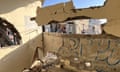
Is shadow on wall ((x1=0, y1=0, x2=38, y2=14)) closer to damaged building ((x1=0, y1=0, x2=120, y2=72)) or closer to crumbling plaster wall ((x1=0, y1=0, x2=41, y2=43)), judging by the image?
crumbling plaster wall ((x1=0, y1=0, x2=41, y2=43))

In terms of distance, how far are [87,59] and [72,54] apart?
138 mm

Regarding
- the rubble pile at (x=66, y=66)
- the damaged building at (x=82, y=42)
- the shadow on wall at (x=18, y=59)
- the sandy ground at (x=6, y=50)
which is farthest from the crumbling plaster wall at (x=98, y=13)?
the sandy ground at (x=6, y=50)

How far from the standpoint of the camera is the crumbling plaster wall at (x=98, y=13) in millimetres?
743

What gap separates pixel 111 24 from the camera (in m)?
0.76

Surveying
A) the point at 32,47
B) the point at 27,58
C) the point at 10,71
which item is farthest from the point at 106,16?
the point at 10,71

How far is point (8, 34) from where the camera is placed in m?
2.00

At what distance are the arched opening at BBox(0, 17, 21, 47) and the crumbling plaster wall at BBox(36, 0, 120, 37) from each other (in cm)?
101

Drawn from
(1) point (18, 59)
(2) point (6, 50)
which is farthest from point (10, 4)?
(1) point (18, 59)

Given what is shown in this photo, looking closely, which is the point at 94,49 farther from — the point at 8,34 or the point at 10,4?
the point at 10,4

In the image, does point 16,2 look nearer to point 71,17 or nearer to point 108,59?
point 71,17

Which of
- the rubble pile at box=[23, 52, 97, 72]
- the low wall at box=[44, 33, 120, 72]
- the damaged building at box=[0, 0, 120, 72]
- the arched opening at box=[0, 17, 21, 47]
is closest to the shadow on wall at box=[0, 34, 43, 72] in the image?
the arched opening at box=[0, 17, 21, 47]

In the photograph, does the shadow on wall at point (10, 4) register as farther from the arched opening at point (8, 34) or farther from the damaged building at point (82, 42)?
the damaged building at point (82, 42)

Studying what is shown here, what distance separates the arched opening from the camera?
1942 mm

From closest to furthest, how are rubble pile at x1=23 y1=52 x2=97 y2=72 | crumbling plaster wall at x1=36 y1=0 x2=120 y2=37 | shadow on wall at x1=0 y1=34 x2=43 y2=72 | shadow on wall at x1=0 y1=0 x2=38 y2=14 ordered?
crumbling plaster wall at x1=36 y1=0 x2=120 y2=37
rubble pile at x1=23 y1=52 x2=97 y2=72
shadow on wall at x1=0 y1=34 x2=43 y2=72
shadow on wall at x1=0 y1=0 x2=38 y2=14
